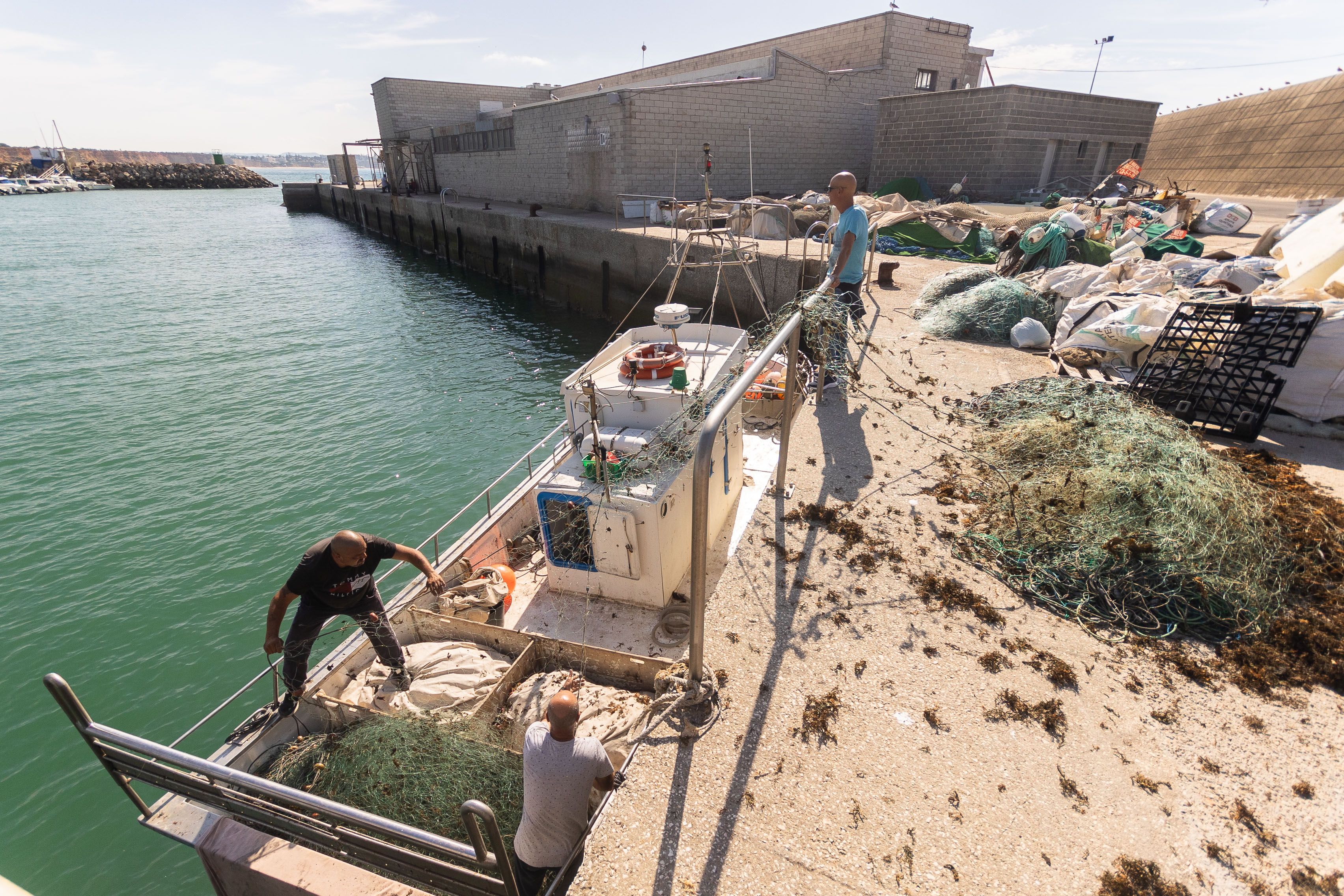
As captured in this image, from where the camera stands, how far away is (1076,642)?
11.9 feet

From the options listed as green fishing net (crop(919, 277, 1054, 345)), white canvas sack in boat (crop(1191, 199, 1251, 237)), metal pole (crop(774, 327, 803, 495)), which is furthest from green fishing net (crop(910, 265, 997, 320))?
white canvas sack in boat (crop(1191, 199, 1251, 237))

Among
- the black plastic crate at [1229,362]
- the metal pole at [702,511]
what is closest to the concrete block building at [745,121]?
the black plastic crate at [1229,362]

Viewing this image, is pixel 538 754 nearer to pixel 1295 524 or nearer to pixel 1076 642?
pixel 1076 642

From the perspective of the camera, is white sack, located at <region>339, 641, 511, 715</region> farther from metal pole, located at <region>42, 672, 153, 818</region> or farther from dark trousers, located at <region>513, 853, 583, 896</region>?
dark trousers, located at <region>513, 853, 583, 896</region>

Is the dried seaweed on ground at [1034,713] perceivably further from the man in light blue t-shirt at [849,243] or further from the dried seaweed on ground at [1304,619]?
the man in light blue t-shirt at [849,243]

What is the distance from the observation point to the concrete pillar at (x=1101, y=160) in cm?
2341

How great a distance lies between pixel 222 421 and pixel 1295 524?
55.1 ft

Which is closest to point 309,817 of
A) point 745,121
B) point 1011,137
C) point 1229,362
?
point 1229,362

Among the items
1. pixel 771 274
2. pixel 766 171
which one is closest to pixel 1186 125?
pixel 766 171

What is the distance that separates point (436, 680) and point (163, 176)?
382 ft

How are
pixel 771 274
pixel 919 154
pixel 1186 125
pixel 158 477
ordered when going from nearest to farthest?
1. pixel 158 477
2. pixel 771 274
3. pixel 919 154
4. pixel 1186 125

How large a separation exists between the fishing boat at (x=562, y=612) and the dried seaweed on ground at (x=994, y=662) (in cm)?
158

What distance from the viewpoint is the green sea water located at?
6.50m

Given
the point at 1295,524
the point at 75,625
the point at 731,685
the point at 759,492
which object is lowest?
the point at 75,625
